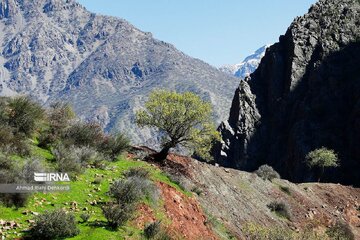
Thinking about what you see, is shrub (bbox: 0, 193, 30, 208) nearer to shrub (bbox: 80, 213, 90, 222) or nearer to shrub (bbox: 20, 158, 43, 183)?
shrub (bbox: 20, 158, 43, 183)

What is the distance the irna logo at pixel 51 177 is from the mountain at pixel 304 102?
3625 inches

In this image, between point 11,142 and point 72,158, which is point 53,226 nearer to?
point 72,158

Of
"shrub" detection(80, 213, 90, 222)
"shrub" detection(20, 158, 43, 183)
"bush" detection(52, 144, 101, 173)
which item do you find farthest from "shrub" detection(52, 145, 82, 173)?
"shrub" detection(80, 213, 90, 222)

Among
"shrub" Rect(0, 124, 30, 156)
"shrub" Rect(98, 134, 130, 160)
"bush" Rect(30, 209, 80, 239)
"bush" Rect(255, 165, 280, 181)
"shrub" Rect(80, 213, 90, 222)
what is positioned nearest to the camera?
"bush" Rect(30, 209, 80, 239)

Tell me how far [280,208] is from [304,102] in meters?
95.8

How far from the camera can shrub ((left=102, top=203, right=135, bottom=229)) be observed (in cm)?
1682

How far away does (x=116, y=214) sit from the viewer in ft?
55.3

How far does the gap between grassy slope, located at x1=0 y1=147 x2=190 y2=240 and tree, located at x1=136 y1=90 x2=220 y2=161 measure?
294 inches

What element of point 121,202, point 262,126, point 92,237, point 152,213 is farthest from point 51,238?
point 262,126

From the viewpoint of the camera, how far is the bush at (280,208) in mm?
36531

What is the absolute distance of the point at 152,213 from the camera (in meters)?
20.3

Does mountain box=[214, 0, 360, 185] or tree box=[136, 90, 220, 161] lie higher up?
mountain box=[214, 0, 360, 185]

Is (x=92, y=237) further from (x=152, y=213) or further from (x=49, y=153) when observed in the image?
(x=49, y=153)

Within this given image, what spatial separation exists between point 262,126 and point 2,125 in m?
126
